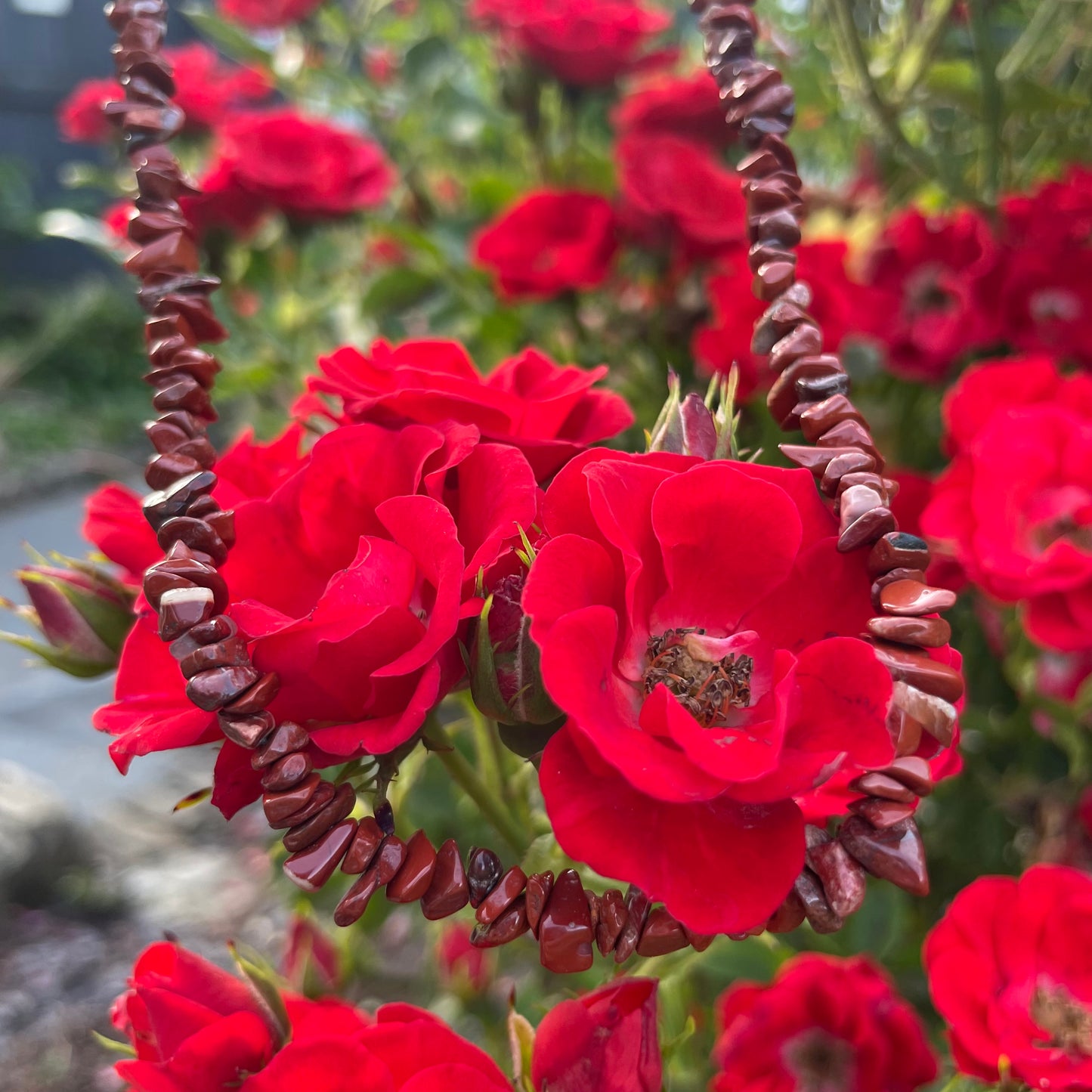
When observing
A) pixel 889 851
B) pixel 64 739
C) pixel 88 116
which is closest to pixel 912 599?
pixel 889 851

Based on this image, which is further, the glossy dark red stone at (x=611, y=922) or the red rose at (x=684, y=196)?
the red rose at (x=684, y=196)

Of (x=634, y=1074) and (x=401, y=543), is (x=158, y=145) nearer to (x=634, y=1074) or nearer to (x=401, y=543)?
(x=401, y=543)

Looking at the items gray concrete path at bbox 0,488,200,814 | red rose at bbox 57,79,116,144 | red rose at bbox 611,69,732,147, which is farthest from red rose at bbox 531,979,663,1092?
gray concrete path at bbox 0,488,200,814

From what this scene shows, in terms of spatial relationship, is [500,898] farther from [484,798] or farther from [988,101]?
[988,101]

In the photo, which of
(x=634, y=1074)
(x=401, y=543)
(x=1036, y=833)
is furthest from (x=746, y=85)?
(x=1036, y=833)

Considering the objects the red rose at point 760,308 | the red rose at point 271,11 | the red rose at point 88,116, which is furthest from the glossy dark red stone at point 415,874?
the red rose at point 88,116

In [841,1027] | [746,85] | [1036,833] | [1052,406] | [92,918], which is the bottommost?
[92,918]

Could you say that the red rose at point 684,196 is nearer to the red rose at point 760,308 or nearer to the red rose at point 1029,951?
the red rose at point 760,308
